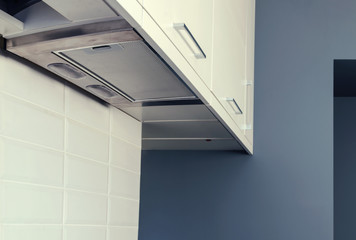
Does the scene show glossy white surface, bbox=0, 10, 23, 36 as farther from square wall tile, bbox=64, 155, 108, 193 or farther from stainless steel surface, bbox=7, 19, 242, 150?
square wall tile, bbox=64, 155, 108, 193

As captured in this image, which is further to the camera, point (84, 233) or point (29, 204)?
point (84, 233)

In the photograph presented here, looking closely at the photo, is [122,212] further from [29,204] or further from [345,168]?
[345,168]

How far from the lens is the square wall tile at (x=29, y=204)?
1.04 meters

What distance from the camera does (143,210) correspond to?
2455 millimetres

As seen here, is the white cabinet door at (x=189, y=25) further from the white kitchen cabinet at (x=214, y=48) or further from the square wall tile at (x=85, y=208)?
the square wall tile at (x=85, y=208)

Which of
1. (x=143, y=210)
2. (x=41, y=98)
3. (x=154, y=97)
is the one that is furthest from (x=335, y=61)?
(x=41, y=98)

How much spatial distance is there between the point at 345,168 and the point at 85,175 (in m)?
1.86

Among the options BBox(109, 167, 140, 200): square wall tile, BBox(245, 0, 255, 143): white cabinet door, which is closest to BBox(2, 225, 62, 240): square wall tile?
BBox(109, 167, 140, 200): square wall tile

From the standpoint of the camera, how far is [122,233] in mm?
1658

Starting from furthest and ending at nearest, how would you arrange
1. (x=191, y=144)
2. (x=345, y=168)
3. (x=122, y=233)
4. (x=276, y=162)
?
(x=345, y=168), (x=276, y=162), (x=191, y=144), (x=122, y=233)

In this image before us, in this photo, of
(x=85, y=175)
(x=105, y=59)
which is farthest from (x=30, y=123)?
(x=85, y=175)

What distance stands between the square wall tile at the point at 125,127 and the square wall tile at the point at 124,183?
10cm

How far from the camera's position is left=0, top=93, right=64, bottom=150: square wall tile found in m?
1.06

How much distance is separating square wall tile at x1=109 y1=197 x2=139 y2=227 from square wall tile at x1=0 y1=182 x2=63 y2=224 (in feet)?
1.08
